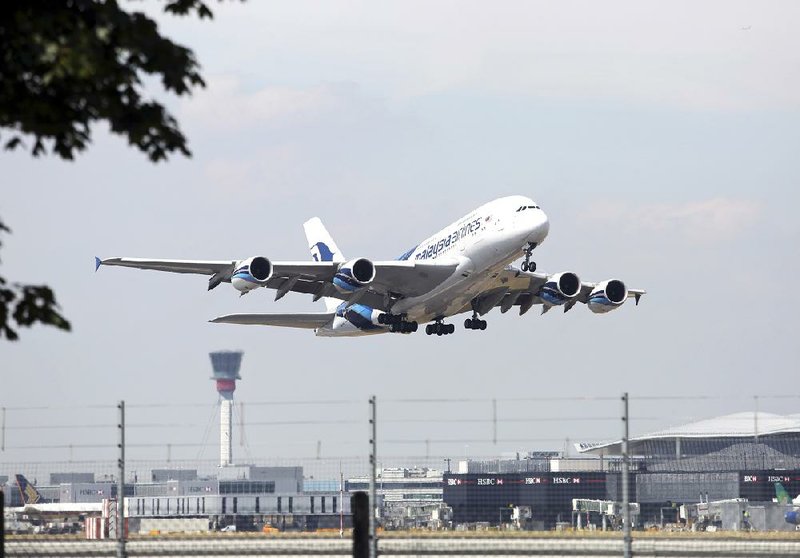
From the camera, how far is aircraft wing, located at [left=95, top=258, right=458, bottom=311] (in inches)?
1969

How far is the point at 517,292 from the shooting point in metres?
57.4

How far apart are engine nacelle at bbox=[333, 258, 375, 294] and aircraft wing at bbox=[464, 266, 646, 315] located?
6144 millimetres

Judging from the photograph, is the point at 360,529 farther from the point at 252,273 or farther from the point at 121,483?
the point at 252,273

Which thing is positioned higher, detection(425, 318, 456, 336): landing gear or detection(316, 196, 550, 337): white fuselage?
detection(316, 196, 550, 337): white fuselage

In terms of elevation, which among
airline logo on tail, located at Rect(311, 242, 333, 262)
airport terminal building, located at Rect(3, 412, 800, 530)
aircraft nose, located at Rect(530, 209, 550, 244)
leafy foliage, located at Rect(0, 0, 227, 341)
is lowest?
airport terminal building, located at Rect(3, 412, 800, 530)

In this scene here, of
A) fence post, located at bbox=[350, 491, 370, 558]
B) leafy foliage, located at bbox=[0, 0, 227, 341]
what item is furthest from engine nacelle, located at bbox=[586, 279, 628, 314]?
leafy foliage, located at bbox=[0, 0, 227, 341]

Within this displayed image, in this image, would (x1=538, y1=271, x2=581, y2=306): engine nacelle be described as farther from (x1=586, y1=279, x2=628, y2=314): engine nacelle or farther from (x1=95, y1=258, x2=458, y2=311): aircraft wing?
(x1=95, y1=258, x2=458, y2=311): aircraft wing

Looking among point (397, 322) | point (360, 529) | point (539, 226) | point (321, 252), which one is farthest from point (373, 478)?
point (321, 252)

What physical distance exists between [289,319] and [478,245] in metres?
13.7

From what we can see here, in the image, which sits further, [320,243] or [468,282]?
[320,243]

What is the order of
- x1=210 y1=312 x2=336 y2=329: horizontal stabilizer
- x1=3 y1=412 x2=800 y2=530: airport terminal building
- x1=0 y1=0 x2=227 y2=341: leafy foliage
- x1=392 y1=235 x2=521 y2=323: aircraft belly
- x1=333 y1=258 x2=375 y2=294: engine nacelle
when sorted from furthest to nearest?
x1=210 y1=312 x2=336 y2=329: horizontal stabilizer → x1=333 y1=258 x2=375 y2=294: engine nacelle → x1=392 y1=235 x2=521 y2=323: aircraft belly → x1=3 y1=412 x2=800 y2=530: airport terminal building → x1=0 y1=0 x2=227 y2=341: leafy foliage

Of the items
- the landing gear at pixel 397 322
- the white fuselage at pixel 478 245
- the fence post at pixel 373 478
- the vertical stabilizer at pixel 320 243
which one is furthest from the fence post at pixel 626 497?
the vertical stabilizer at pixel 320 243

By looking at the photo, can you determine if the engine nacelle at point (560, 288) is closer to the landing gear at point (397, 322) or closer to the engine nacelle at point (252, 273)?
the landing gear at point (397, 322)

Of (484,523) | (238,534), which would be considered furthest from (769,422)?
(238,534)
